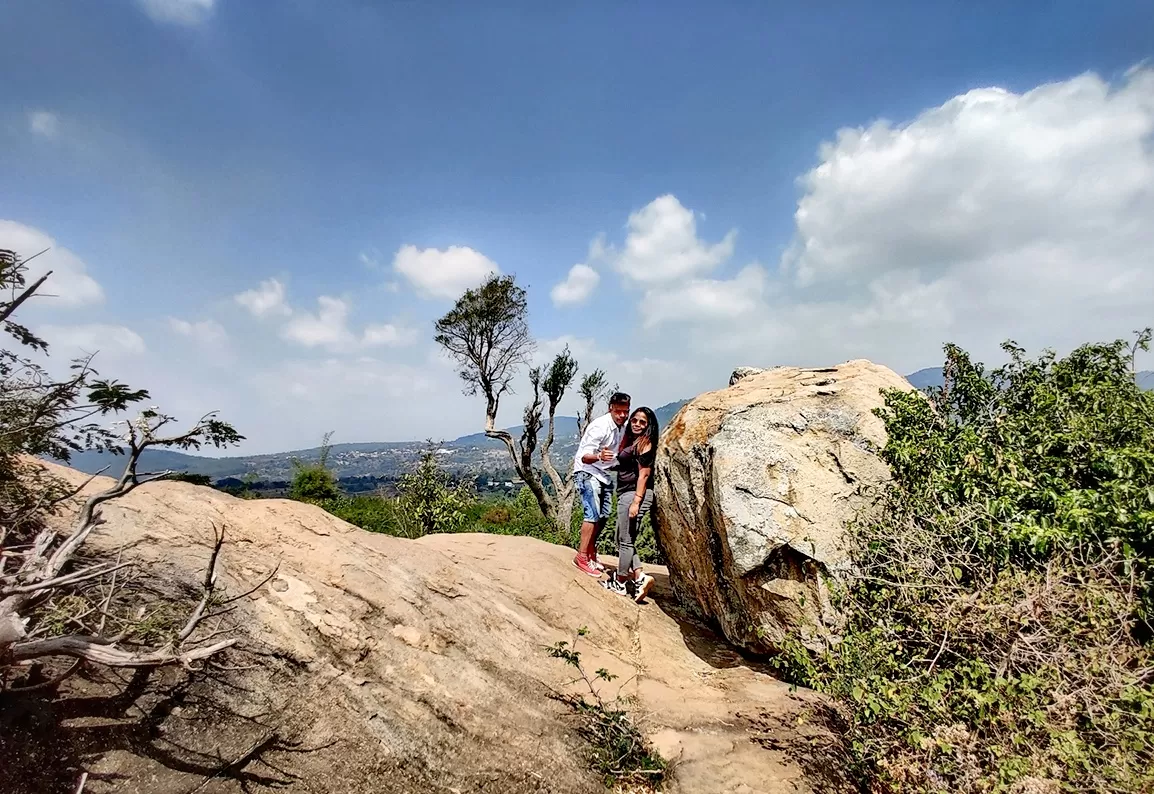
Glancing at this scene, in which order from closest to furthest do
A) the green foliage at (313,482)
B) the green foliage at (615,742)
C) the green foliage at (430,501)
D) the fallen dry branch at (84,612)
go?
the fallen dry branch at (84,612) → the green foliage at (615,742) → the green foliage at (430,501) → the green foliage at (313,482)

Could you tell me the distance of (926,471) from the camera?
4.97 m

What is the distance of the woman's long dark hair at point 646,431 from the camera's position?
701 centimetres

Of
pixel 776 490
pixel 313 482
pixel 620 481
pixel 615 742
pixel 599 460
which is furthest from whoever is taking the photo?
pixel 313 482

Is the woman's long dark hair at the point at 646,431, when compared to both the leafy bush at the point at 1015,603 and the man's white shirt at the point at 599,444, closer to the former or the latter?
the man's white shirt at the point at 599,444

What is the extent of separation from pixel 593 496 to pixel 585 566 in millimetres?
1015

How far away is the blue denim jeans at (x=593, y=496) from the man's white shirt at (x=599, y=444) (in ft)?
0.23

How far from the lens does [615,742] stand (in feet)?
14.8

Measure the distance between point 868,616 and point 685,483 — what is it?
2.46m

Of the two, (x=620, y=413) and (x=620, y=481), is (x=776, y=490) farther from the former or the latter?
(x=620, y=413)

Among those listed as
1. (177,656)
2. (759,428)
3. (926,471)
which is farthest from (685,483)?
(177,656)

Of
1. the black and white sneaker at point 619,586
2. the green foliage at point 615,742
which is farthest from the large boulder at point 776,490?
the green foliage at point 615,742

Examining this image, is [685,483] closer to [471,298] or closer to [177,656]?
[177,656]

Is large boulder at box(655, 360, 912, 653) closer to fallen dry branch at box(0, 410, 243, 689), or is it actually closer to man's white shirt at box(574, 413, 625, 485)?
A: man's white shirt at box(574, 413, 625, 485)

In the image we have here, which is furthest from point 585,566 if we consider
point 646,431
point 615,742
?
point 615,742
